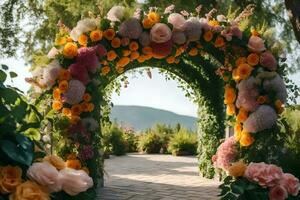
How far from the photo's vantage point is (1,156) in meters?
2.70

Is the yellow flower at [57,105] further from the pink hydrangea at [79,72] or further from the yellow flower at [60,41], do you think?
the yellow flower at [60,41]

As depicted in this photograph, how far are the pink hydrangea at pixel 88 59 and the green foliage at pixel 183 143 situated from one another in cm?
1067

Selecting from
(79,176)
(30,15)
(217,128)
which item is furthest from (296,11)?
(30,15)

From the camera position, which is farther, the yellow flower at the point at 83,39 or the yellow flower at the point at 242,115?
the yellow flower at the point at 242,115

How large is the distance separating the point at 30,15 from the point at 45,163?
64.7ft

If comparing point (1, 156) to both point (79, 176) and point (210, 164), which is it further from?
point (210, 164)

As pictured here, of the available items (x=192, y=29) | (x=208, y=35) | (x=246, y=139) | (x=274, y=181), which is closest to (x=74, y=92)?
(x=192, y=29)

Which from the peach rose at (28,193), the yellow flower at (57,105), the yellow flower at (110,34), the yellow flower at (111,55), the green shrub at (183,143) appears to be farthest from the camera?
the green shrub at (183,143)

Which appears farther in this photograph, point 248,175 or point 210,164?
point 210,164

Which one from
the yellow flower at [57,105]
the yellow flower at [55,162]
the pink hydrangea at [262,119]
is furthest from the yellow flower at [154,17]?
the yellow flower at [55,162]

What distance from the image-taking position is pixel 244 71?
700 centimetres

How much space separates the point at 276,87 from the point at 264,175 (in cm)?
173

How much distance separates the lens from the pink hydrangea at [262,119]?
22.0ft

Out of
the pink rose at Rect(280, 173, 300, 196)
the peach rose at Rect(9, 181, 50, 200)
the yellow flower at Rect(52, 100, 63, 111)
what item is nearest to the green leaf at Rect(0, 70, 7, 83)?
the peach rose at Rect(9, 181, 50, 200)
